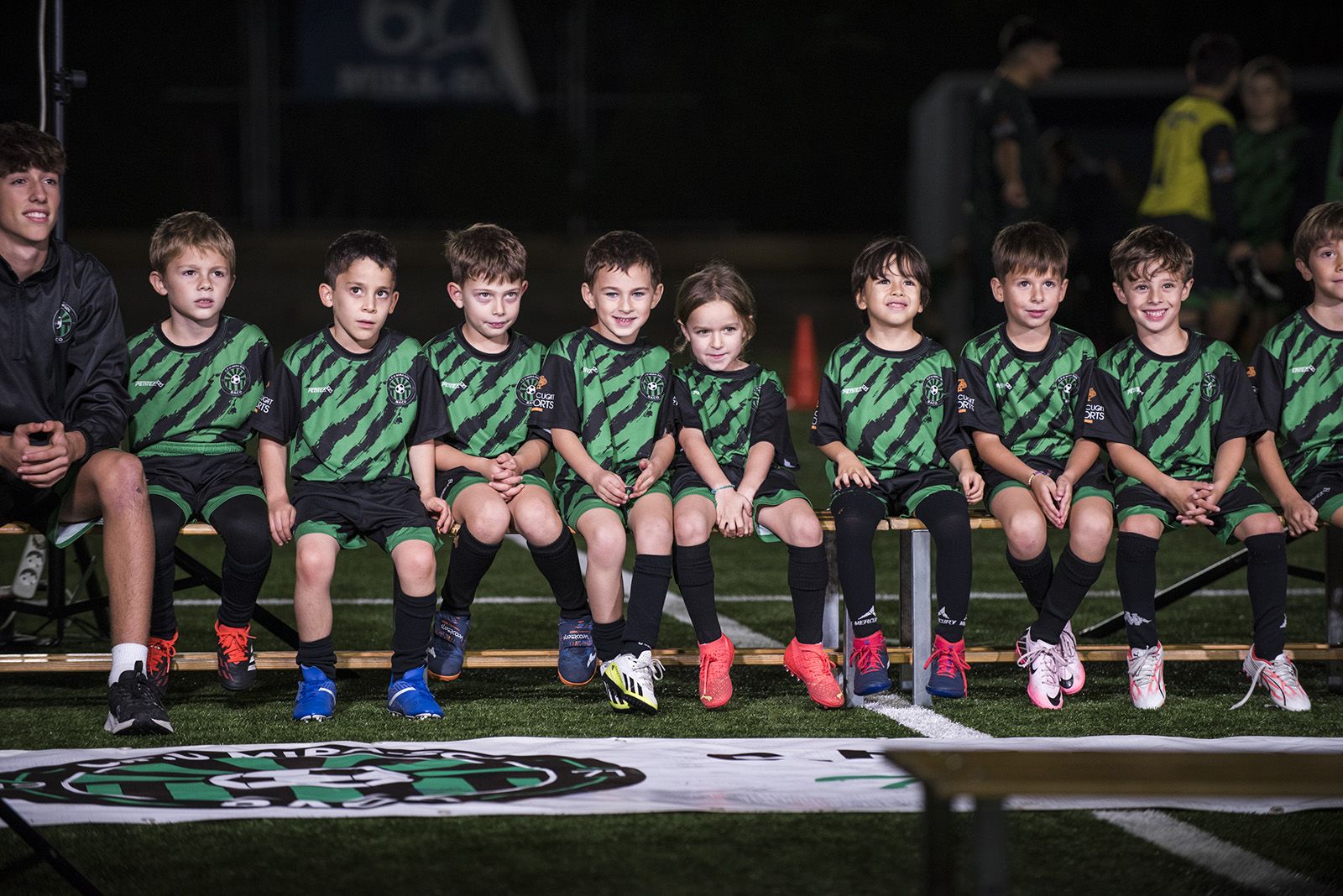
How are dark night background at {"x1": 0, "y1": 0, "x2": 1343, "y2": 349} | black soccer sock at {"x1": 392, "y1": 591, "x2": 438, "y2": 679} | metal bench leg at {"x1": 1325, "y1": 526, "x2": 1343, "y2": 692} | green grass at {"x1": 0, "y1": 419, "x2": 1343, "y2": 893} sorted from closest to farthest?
green grass at {"x1": 0, "y1": 419, "x2": 1343, "y2": 893}
black soccer sock at {"x1": 392, "y1": 591, "x2": 438, "y2": 679}
metal bench leg at {"x1": 1325, "y1": 526, "x2": 1343, "y2": 692}
dark night background at {"x1": 0, "y1": 0, "x2": 1343, "y2": 349}

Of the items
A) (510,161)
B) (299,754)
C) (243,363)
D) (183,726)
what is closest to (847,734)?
(299,754)

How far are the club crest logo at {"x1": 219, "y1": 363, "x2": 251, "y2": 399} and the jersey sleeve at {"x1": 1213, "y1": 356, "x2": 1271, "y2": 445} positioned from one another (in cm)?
271

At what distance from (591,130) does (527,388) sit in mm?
16890

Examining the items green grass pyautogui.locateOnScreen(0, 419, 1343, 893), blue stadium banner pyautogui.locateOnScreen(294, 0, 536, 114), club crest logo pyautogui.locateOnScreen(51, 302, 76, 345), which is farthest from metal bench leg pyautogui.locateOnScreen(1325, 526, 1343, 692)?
blue stadium banner pyautogui.locateOnScreen(294, 0, 536, 114)

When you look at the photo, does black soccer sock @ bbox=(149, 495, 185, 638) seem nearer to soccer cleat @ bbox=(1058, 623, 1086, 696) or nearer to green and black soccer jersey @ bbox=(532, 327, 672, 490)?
green and black soccer jersey @ bbox=(532, 327, 672, 490)

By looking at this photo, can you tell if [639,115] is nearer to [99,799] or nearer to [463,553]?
[463,553]

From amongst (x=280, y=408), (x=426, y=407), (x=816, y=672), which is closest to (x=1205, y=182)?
(x=816, y=672)

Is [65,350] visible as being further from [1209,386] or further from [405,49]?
[405,49]

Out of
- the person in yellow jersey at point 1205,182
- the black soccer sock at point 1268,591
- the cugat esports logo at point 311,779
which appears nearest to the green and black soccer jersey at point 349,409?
the cugat esports logo at point 311,779

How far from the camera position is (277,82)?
2047 cm

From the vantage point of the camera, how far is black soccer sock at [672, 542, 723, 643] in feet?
14.5

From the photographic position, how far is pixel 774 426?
15.5 ft

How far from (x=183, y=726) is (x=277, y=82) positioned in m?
17.6

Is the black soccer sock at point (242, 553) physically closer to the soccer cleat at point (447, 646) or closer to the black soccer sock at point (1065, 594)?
the soccer cleat at point (447, 646)
